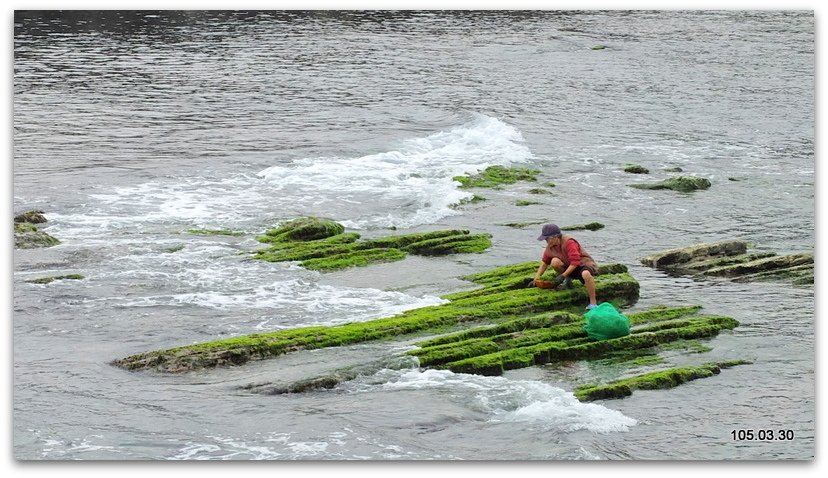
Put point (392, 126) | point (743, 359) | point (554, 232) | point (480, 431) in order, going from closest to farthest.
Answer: point (480, 431) → point (743, 359) → point (554, 232) → point (392, 126)

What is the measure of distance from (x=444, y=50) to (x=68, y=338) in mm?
28235

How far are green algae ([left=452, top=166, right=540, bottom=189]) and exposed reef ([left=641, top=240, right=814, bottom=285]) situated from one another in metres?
8.17

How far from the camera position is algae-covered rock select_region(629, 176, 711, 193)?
2897 centimetres

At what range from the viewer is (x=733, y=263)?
21.5m

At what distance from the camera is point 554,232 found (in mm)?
18641

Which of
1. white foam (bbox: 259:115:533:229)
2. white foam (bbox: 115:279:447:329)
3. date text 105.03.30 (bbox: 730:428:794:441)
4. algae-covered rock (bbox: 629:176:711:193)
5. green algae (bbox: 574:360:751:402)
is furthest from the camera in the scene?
algae-covered rock (bbox: 629:176:711:193)

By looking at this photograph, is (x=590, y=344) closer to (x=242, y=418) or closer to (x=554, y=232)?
(x=554, y=232)

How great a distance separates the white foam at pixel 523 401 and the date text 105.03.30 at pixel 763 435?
1.23 m

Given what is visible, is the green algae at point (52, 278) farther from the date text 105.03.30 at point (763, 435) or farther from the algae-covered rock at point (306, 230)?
the date text 105.03.30 at point (763, 435)

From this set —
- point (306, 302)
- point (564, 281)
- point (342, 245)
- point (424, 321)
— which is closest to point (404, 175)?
point (342, 245)

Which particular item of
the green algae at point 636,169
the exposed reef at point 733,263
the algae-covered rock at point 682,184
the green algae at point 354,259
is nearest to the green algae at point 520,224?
the green algae at point 354,259

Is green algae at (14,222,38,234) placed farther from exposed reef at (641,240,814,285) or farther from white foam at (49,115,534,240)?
exposed reef at (641,240,814,285)

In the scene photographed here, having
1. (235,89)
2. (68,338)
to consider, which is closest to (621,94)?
(235,89)

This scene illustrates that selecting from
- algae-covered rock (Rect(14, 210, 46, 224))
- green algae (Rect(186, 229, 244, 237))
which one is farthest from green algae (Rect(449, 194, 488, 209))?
algae-covered rock (Rect(14, 210, 46, 224))
